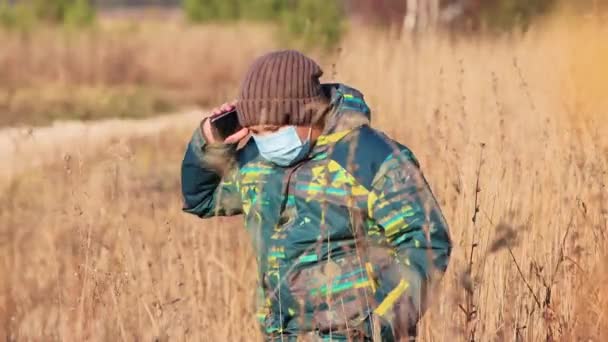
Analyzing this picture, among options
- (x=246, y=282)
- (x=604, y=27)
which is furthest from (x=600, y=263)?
(x=604, y=27)

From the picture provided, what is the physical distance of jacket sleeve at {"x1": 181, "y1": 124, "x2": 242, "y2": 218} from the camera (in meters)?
3.38

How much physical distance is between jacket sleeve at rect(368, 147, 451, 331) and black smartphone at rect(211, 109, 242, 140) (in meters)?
0.57

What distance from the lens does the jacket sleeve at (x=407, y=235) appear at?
9.39 feet

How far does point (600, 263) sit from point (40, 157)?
578 centimetres

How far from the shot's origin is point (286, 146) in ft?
10.0

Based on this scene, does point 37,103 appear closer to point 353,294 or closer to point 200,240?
point 200,240

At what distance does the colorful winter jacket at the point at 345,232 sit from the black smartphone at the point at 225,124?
16cm

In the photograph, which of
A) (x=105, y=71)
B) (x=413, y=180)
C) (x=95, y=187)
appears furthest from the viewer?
(x=105, y=71)

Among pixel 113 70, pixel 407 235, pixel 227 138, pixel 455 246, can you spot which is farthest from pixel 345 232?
pixel 113 70

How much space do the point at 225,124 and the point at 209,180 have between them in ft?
0.59

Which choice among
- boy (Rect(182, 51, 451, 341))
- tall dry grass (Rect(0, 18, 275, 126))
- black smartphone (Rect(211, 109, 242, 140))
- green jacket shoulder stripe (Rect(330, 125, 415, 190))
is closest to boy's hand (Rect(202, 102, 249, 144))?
black smartphone (Rect(211, 109, 242, 140))

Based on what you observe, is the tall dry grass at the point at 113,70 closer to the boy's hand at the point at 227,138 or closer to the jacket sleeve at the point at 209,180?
the jacket sleeve at the point at 209,180

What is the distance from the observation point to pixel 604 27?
30.5 ft

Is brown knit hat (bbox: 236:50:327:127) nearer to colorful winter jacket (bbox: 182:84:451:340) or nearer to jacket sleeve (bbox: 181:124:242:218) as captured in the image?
colorful winter jacket (bbox: 182:84:451:340)
